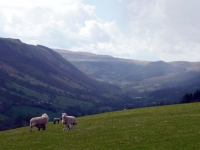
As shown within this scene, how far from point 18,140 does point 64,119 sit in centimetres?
650

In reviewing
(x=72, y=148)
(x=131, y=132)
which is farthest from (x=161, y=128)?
(x=72, y=148)

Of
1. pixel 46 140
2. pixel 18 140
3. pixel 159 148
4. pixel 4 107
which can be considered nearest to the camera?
pixel 159 148

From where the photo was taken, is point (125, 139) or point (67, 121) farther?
point (67, 121)

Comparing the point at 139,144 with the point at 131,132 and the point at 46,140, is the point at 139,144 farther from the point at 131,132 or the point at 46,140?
the point at 46,140

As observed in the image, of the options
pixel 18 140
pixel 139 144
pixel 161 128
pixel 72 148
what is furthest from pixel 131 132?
pixel 18 140

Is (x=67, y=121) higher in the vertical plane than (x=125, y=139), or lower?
higher

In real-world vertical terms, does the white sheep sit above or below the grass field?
above

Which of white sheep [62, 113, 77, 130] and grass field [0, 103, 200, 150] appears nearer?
grass field [0, 103, 200, 150]

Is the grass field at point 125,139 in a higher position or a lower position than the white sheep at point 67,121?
lower

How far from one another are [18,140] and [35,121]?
506cm

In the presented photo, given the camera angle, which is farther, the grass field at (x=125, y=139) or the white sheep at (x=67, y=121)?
the white sheep at (x=67, y=121)

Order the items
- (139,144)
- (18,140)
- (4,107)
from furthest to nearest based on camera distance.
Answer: (4,107)
(18,140)
(139,144)

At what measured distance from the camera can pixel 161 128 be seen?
3033cm

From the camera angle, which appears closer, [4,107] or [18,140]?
[18,140]
